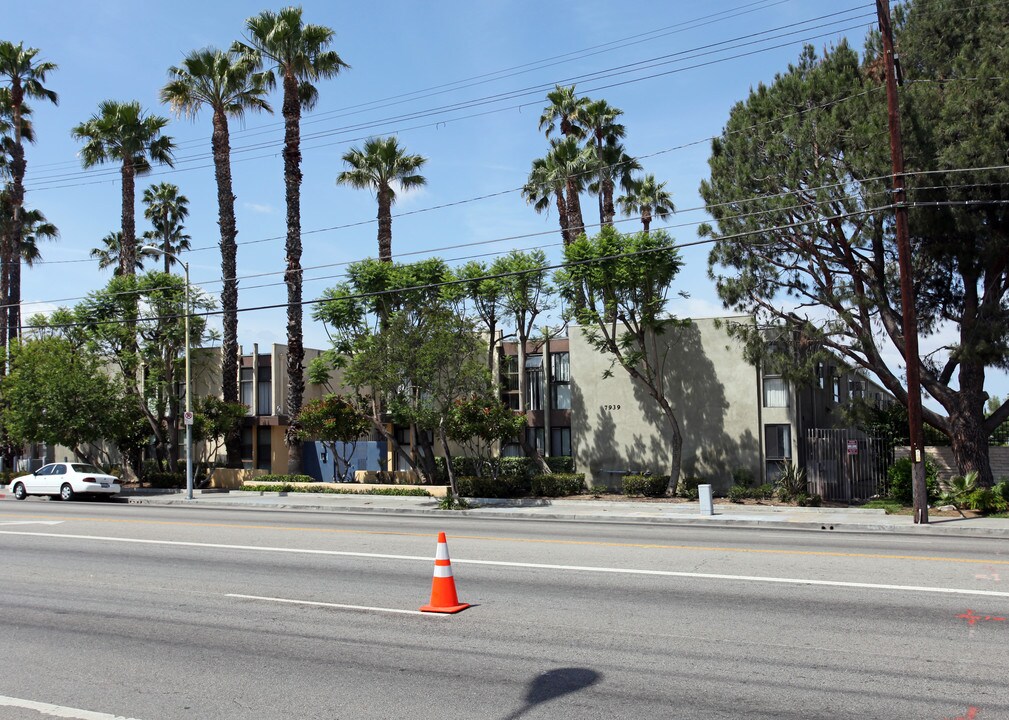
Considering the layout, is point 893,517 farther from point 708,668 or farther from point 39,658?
point 39,658

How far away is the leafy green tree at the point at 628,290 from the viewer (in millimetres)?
26688

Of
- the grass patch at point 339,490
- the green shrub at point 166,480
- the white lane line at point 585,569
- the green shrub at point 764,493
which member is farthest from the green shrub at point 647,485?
the green shrub at point 166,480

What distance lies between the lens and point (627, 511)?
24.0 m

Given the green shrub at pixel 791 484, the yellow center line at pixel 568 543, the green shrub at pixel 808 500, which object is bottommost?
the green shrub at pixel 808 500

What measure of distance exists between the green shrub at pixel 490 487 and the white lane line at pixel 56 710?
2282cm

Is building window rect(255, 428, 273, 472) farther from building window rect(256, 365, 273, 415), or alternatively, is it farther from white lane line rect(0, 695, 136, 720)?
white lane line rect(0, 695, 136, 720)

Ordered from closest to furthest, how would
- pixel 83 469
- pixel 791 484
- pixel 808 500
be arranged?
pixel 808 500 < pixel 791 484 < pixel 83 469

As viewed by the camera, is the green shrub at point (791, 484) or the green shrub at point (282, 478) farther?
the green shrub at point (282, 478)

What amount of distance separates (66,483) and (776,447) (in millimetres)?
24102

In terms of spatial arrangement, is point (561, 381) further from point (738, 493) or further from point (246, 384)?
point (246, 384)

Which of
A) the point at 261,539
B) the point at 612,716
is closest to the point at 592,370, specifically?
the point at 261,539

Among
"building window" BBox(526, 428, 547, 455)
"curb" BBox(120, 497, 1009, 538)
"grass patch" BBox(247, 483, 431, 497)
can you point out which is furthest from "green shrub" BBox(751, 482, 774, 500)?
"grass patch" BBox(247, 483, 431, 497)

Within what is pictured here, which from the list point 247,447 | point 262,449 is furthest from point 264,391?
point 247,447

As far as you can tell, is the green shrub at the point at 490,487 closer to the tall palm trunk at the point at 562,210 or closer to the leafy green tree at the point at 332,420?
the leafy green tree at the point at 332,420
